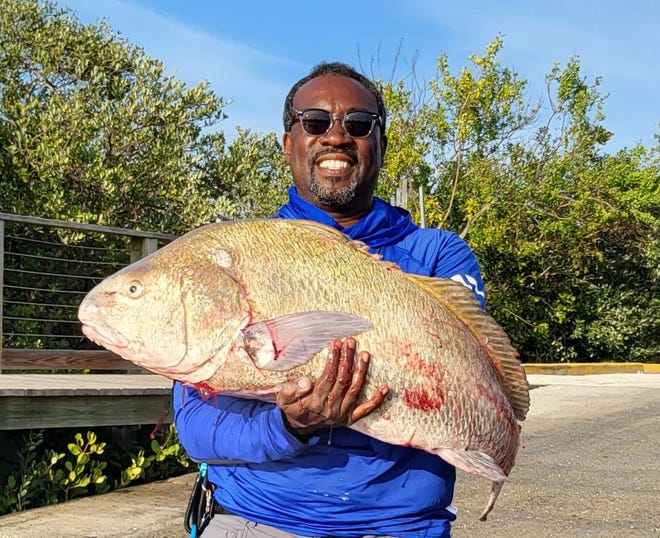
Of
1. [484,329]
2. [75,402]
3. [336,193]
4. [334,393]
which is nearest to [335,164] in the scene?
[336,193]

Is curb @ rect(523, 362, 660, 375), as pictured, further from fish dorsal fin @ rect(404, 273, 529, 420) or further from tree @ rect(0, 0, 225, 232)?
fish dorsal fin @ rect(404, 273, 529, 420)

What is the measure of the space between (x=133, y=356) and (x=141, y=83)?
994 centimetres

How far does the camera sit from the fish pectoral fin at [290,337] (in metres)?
1.86

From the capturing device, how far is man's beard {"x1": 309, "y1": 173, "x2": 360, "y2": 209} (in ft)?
7.56

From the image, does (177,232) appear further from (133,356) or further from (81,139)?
(133,356)

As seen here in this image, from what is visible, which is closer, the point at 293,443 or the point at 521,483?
the point at 293,443

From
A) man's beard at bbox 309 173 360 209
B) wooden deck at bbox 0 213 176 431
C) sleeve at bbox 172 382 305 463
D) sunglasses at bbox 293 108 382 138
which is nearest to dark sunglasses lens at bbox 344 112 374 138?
sunglasses at bbox 293 108 382 138

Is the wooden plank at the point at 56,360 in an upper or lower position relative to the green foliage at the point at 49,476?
upper

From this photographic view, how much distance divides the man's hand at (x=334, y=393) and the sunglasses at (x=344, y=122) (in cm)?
66

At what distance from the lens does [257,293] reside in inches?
76.6

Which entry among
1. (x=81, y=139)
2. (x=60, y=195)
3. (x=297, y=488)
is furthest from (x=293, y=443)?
(x=81, y=139)

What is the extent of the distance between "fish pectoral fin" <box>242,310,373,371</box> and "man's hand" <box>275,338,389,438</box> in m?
0.03

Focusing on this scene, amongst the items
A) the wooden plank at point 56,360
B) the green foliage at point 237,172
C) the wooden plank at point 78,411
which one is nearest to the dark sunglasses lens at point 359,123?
the wooden plank at point 78,411

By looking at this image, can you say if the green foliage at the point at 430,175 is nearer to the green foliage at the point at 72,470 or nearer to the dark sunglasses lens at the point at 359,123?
the green foliage at the point at 72,470
